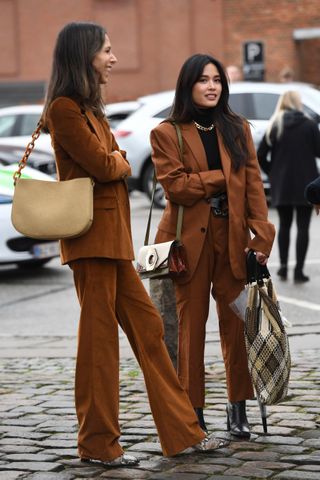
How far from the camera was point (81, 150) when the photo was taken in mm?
5297

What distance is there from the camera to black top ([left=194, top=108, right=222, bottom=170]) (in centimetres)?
596

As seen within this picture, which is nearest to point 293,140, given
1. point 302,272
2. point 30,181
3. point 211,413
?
point 302,272

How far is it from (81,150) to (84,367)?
36.6 inches

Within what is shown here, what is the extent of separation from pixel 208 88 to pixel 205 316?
1059mm

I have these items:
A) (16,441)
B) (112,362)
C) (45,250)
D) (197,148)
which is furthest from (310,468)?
(45,250)

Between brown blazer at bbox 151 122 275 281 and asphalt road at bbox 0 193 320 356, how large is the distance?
306cm

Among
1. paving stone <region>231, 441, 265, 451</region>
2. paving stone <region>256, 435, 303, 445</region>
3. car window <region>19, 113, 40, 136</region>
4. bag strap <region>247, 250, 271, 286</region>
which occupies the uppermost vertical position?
bag strap <region>247, 250, 271, 286</region>

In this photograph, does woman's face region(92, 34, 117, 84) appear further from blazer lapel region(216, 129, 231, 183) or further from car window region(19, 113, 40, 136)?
car window region(19, 113, 40, 136)

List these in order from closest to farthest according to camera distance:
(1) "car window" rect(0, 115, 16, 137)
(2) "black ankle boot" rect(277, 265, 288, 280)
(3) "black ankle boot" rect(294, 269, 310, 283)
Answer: (3) "black ankle boot" rect(294, 269, 310, 283)
(2) "black ankle boot" rect(277, 265, 288, 280)
(1) "car window" rect(0, 115, 16, 137)

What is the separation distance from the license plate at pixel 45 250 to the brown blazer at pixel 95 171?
7516 millimetres

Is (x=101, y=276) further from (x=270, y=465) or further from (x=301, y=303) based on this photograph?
(x=301, y=303)

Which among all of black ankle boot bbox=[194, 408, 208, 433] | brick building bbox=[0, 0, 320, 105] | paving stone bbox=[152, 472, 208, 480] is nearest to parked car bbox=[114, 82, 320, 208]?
brick building bbox=[0, 0, 320, 105]

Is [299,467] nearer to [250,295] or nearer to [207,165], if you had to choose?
[250,295]

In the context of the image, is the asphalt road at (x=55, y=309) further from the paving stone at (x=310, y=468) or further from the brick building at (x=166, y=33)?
the brick building at (x=166, y=33)
